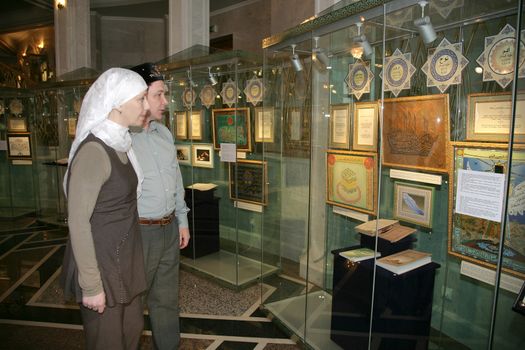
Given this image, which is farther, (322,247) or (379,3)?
(322,247)

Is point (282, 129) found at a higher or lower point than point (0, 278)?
higher

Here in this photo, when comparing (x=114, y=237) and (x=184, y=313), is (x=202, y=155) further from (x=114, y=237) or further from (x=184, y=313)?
(x=114, y=237)

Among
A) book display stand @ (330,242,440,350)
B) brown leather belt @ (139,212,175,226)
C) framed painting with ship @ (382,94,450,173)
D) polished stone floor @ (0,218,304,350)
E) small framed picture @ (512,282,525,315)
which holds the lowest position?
polished stone floor @ (0,218,304,350)

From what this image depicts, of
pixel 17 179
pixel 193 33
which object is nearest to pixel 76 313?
pixel 193 33

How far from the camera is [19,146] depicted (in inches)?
234

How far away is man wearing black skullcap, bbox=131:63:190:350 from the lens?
2.07m

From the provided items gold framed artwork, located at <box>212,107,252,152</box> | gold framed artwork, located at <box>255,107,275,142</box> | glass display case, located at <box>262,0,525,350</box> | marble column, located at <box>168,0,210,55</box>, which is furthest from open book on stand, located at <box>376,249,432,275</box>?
marble column, located at <box>168,0,210,55</box>

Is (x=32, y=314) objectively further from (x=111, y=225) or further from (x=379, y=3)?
(x=379, y=3)

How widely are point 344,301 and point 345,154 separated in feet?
3.30

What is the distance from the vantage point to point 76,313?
10.0 feet

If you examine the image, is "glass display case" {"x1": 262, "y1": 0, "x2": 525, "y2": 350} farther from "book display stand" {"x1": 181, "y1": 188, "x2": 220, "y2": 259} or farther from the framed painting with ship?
"book display stand" {"x1": 181, "y1": 188, "x2": 220, "y2": 259}

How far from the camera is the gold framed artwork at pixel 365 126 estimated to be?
2.40 metres

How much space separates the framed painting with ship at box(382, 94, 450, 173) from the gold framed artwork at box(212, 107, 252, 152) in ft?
5.37

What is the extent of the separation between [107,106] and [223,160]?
2.03 m
